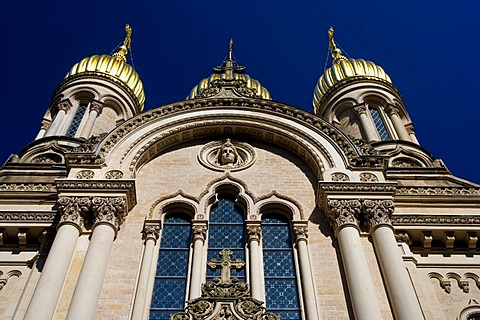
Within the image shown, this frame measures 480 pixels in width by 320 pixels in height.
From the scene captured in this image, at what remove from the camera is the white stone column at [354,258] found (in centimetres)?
1404

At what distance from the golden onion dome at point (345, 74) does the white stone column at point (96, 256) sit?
16031 millimetres

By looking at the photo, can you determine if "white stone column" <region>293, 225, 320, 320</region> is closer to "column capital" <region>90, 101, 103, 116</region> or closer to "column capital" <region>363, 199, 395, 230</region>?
"column capital" <region>363, 199, 395, 230</region>

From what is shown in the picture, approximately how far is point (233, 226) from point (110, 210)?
334 cm

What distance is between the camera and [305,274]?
620 inches

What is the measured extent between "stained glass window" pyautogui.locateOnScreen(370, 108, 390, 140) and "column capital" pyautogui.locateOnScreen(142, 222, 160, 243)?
43.8ft

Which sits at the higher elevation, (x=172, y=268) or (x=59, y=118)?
(x=59, y=118)

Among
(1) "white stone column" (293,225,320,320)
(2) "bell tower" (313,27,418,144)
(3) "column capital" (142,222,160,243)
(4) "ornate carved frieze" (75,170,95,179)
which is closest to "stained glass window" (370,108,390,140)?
(2) "bell tower" (313,27,418,144)

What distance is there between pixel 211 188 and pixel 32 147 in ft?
31.7

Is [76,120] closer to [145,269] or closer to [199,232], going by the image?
[199,232]

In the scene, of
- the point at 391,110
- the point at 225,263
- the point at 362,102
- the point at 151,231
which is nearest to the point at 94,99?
the point at 362,102

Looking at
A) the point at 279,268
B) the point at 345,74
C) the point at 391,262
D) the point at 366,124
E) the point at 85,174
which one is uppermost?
the point at 345,74

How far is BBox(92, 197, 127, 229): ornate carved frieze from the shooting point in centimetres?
1648

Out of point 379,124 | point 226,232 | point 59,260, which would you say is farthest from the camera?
point 379,124

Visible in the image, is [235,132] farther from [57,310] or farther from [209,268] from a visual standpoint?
[57,310]
